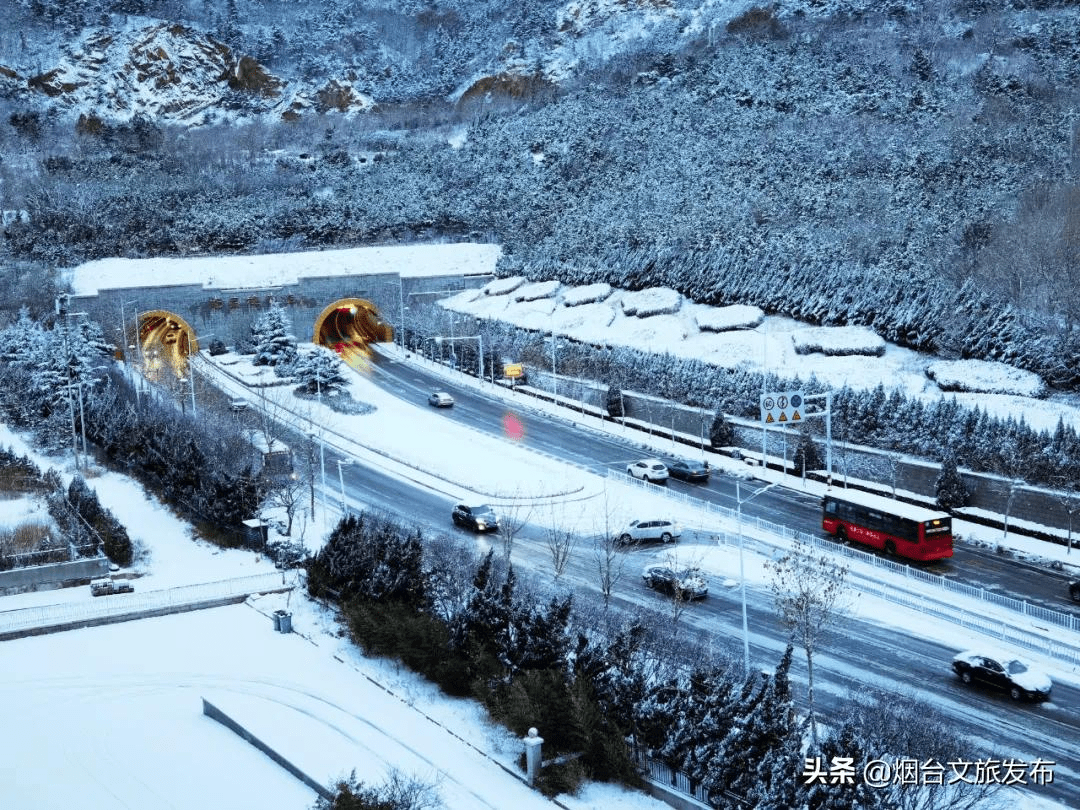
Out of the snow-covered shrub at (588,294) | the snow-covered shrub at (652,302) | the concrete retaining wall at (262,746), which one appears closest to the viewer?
the concrete retaining wall at (262,746)

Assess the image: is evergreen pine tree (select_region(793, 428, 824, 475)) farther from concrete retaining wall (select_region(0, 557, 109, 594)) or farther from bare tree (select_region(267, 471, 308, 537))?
concrete retaining wall (select_region(0, 557, 109, 594))

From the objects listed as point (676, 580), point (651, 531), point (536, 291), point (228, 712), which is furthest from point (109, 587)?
point (536, 291)

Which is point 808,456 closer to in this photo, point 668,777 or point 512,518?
point 512,518

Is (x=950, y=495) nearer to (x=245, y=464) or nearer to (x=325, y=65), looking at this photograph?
(x=245, y=464)

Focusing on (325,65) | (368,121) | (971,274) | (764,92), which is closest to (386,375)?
(971,274)

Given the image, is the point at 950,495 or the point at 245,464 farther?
the point at 245,464

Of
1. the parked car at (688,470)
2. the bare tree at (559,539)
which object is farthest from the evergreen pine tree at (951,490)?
the bare tree at (559,539)

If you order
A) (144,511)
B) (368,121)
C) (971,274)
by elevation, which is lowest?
(144,511)

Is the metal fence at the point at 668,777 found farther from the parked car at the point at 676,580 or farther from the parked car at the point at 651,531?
the parked car at the point at 651,531
